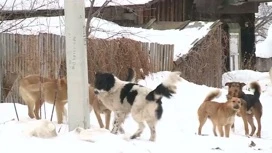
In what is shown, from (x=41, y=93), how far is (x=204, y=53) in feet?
34.8

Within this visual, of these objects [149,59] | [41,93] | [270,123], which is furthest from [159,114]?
[149,59]

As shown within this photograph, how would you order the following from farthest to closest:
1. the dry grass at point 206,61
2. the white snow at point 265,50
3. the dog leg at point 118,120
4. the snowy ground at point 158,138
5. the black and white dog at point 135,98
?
the white snow at point 265,50 < the dry grass at point 206,61 < the dog leg at point 118,120 < the black and white dog at point 135,98 < the snowy ground at point 158,138

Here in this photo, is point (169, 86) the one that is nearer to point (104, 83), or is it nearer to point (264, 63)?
point (104, 83)

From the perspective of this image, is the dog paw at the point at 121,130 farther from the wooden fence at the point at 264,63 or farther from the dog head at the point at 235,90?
the wooden fence at the point at 264,63

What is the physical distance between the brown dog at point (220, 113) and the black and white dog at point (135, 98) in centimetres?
262

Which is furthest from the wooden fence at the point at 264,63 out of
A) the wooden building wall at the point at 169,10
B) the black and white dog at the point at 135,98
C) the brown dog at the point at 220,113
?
the black and white dog at the point at 135,98

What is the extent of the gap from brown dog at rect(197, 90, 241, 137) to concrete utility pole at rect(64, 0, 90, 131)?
14.0 feet

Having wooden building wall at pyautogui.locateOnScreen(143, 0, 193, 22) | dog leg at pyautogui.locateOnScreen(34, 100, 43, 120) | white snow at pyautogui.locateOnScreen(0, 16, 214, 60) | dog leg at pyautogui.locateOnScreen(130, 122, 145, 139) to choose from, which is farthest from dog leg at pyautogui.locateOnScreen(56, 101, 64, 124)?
wooden building wall at pyautogui.locateOnScreen(143, 0, 193, 22)

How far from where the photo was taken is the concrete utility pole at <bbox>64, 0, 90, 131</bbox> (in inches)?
273

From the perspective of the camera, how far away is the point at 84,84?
695 centimetres

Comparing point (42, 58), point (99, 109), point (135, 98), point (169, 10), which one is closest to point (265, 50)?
point (169, 10)

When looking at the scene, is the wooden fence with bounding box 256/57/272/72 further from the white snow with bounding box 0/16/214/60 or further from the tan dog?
the tan dog

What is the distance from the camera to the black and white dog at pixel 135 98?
807cm

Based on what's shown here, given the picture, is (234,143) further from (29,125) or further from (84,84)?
(29,125)
